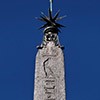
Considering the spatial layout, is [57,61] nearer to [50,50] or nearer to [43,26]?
[50,50]

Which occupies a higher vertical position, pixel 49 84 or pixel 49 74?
pixel 49 74

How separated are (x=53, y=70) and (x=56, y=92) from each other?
27.3 inches

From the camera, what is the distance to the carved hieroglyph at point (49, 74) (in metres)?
13.0

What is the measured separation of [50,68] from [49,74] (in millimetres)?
209

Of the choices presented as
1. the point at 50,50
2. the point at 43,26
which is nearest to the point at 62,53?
the point at 50,50

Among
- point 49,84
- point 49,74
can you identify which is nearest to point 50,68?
point 49,74

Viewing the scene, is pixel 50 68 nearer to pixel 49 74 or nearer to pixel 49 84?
pixel 49 74

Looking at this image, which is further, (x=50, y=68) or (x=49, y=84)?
(x=50, y=68)

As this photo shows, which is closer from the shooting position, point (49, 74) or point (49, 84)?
point (49, 84)

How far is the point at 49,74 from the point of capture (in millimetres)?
13391

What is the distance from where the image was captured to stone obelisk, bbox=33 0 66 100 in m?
13.0

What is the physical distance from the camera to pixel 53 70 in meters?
13.5

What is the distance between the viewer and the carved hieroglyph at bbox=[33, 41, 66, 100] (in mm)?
13008

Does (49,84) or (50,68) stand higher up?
(50,68)
